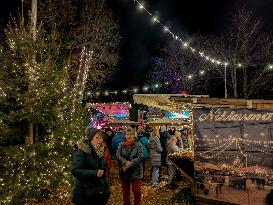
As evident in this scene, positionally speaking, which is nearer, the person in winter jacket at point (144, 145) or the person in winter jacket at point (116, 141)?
the person in winter jacket at point (144, 145)

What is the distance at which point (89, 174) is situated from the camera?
18.9 ft

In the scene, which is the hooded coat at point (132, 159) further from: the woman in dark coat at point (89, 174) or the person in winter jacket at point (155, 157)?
the person in winter jacket at point (155, 157)

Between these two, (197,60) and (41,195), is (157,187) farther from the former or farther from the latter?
(197,60)

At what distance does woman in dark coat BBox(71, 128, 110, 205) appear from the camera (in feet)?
18.9

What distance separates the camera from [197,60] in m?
40.8

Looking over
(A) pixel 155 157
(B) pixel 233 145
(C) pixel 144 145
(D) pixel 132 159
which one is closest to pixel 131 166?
(D) pixel 132 159

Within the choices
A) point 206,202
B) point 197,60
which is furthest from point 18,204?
point 197,60

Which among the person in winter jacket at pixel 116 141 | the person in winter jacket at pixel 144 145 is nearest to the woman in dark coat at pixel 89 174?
the person in winter jacket at pixel 144 145

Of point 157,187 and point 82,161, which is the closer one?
point 82,161

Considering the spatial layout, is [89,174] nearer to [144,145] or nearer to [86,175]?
[86,175]

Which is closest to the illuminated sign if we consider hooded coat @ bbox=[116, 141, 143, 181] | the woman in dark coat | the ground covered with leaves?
hooded coat @ bbox=[116, 141, 143, 181]

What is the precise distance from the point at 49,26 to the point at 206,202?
15.7 meters

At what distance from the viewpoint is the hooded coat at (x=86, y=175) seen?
5781 mm

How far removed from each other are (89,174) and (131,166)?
2.43 metres
